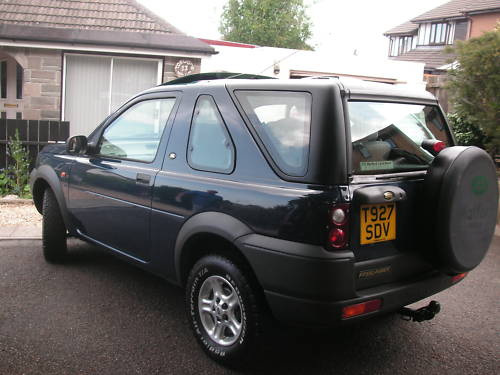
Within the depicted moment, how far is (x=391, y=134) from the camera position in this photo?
3.17 metres

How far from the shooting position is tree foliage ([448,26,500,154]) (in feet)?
25.8

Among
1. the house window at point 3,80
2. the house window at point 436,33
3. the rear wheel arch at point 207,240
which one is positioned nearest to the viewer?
the rear wheel arch at point 207,240

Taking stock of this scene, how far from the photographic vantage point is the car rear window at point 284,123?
9.17ft

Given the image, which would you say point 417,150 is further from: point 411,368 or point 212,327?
point 212,327

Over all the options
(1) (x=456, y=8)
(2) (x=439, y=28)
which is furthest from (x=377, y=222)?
(2) (x=439, y=28)

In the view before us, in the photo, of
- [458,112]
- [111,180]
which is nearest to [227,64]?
[458,112]

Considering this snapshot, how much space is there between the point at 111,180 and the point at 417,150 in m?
2.29

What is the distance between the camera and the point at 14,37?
10.4 metres

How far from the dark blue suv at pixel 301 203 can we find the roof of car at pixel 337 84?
12 millimetres

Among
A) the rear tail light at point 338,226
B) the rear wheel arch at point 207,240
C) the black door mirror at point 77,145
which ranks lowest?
the rear wheel arch at point 207,240

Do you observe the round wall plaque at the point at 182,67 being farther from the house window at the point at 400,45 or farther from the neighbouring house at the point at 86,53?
the house window at the point at 400,45

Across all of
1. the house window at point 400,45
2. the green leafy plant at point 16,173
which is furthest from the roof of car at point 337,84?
the house window at point 400,45

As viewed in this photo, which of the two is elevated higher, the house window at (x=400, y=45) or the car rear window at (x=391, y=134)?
the house window at (x=400, y=45)

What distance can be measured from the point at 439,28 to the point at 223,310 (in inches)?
1674
